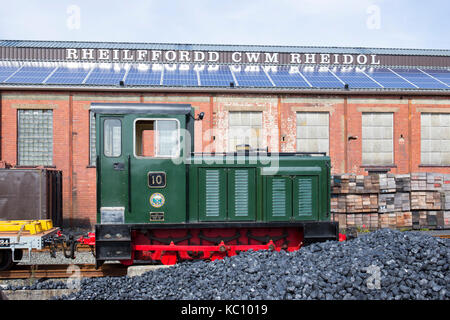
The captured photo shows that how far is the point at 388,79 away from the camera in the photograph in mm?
17031

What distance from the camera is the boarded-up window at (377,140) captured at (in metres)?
15.4

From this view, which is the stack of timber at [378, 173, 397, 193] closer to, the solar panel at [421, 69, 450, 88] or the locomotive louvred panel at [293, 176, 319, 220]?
the locomotive louvred panel at [293, 176, 319, 220]

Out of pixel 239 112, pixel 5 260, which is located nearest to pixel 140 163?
pixel 5 260

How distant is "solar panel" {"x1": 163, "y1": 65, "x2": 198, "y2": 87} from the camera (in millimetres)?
14986

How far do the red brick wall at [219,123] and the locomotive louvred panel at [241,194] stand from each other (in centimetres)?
738

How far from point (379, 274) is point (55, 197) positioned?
9.12 metres

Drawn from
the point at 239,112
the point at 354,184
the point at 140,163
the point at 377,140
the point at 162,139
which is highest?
the point at 239,112

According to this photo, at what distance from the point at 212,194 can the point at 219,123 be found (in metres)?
8.28

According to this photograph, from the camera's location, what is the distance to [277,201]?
23.1 ft

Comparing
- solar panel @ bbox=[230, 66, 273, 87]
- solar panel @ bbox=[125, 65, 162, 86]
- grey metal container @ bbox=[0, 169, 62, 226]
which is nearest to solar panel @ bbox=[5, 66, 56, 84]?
A: solar panel @ bbox=[125, 65, 162, 86]

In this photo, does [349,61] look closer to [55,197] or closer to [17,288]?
[55,197]

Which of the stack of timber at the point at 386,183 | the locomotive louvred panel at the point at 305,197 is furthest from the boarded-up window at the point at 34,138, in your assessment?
the stack of timber at the point at 386,183

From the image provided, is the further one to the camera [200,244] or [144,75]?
[144,75]

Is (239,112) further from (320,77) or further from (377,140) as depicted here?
(377,140)
